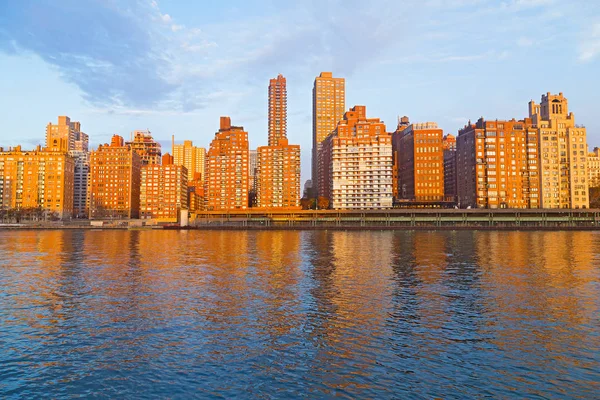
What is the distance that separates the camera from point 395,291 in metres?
47.0

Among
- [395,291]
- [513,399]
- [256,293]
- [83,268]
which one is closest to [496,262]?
[395,291]

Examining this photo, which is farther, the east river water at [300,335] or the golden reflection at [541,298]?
the golden reflection at [541,298]

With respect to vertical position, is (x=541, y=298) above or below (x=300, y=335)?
above

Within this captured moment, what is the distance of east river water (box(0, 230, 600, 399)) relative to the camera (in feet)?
74.8

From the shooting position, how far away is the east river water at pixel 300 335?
22812mm

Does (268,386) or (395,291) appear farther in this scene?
(395,291)

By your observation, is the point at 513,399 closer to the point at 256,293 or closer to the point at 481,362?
the point at 481,362

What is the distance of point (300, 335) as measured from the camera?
31.2m

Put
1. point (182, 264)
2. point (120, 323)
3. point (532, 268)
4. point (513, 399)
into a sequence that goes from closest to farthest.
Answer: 1. point (513, 399)
2. point (120, 323)
3. point (532, 268)
4. point (182, 264)

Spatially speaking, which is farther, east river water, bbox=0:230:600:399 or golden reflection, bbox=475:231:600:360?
golden reflection, bbox=475:231:600:360

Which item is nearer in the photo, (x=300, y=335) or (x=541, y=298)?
(x=300, y=335)

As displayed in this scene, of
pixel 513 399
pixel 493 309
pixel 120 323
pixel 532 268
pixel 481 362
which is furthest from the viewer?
pixel 532 268

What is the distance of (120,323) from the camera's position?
3416 cm

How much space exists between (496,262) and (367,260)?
69.6 feet
